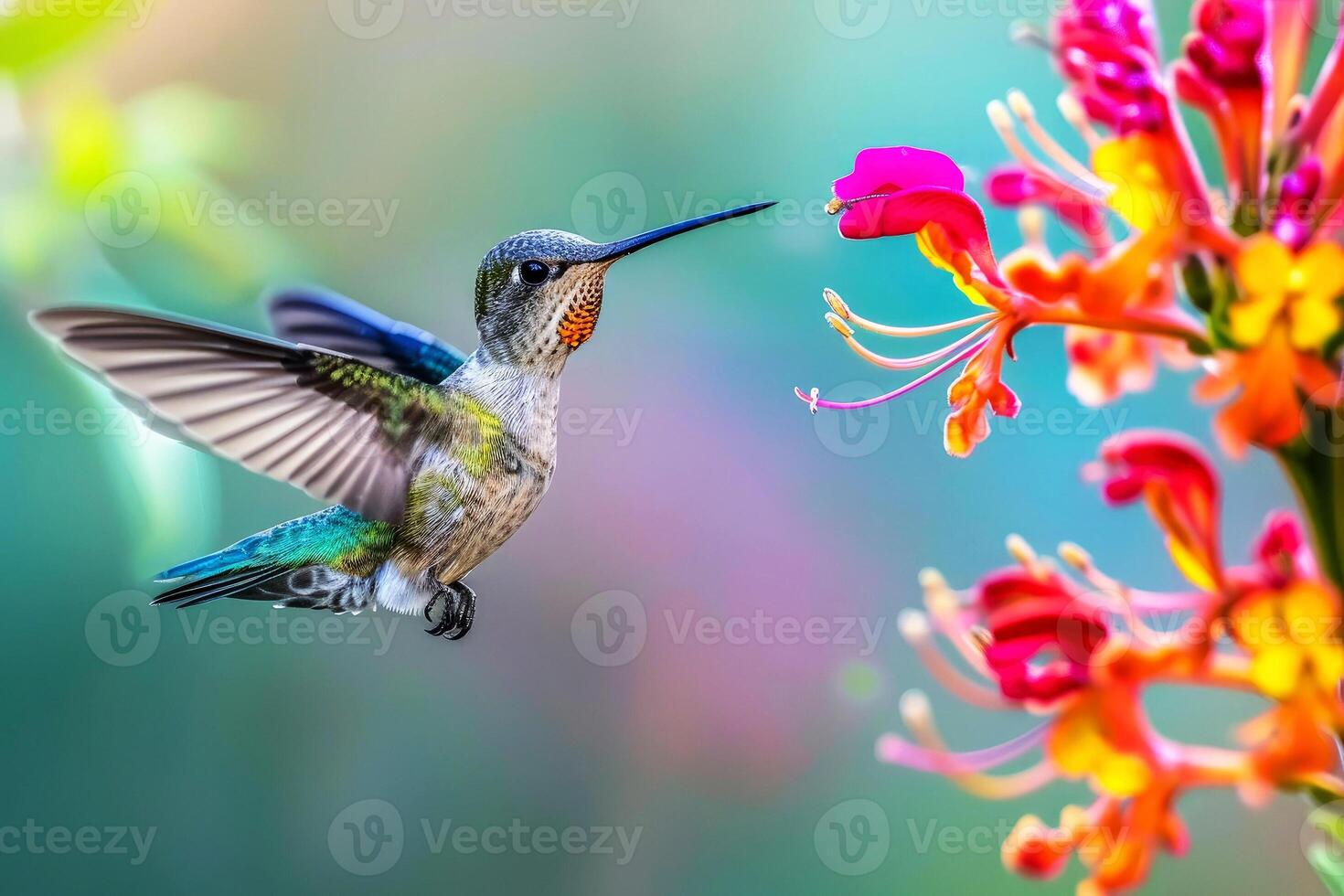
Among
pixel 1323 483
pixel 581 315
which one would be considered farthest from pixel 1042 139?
pixel 581 315

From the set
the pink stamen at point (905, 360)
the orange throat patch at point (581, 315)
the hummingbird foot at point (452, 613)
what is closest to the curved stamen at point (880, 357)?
the pink stamen at point (905, 360)

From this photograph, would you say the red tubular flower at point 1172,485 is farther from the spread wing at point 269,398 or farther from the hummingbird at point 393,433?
the spread wing at point 269,398

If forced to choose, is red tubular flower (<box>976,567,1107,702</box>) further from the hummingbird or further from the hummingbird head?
the hummingbird head

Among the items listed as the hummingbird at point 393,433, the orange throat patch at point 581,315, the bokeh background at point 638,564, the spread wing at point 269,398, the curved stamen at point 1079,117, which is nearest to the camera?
the curved stamen at point 1079,117

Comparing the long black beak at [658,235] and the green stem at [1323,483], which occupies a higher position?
the long black beak at [658,235]

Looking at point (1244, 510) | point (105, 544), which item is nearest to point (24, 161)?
point (105, 544)

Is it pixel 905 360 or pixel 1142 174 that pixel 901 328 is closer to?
pixel 905 360
